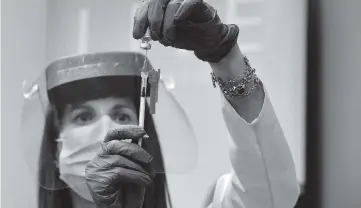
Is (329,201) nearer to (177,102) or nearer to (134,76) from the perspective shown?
(177,102)

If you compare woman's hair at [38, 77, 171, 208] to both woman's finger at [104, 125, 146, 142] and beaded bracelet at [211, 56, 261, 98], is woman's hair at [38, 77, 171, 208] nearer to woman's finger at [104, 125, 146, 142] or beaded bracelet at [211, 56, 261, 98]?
woman's finger at [104, 125, 146, 142]

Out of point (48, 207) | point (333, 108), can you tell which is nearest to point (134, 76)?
point (48, 207)

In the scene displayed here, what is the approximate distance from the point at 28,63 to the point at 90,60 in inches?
5.7

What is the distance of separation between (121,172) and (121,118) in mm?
180

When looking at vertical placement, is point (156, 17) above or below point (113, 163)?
above

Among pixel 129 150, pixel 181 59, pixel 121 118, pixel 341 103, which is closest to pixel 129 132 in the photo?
pixel 129 150

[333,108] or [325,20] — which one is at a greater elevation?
[325,20]

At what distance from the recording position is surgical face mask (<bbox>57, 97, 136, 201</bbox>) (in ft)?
3.94

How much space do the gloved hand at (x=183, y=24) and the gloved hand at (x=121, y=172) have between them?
24 cm

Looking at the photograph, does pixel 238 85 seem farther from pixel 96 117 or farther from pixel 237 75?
pixel 96 117

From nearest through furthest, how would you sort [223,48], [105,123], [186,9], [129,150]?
[186,9] < [223,48] < [129,150] < [105,123]

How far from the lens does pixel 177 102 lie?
1.23 m

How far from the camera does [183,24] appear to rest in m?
0.86

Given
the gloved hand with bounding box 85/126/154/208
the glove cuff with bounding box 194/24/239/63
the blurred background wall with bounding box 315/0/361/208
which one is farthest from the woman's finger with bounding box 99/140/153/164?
the blurred background wall with bounding box 315/0/361/208
